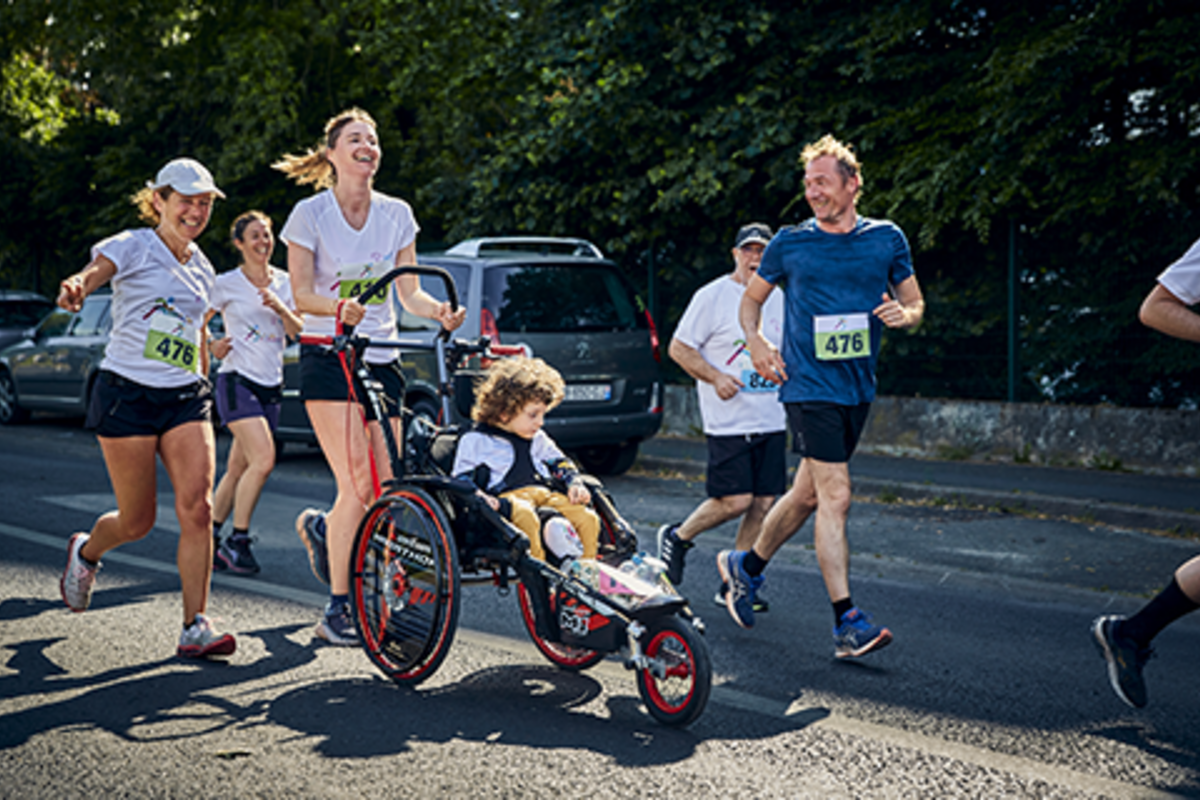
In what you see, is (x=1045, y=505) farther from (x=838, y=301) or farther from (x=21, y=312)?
(x=21, y=312)

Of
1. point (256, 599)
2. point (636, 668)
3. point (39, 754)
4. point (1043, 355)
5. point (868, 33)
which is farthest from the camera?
point (868, 33)

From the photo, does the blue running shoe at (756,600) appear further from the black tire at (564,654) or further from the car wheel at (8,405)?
the car wheel at (8,405)

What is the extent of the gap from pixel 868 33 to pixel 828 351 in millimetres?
8436

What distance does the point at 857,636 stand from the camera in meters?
5.07

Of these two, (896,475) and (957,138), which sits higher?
(957,138)

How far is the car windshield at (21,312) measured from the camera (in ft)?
64.2

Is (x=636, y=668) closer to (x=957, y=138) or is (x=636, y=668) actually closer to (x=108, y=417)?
(x=108, y=417)

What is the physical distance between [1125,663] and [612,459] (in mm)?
7236

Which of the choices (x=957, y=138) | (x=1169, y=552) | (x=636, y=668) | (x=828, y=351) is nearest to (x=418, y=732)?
(x=636, y=668)

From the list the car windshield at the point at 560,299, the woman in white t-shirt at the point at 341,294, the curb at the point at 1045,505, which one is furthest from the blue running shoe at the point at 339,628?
the curb at the point at 1045,505

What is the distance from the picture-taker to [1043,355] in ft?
38.1

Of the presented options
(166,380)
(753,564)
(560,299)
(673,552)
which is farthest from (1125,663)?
(560,299)

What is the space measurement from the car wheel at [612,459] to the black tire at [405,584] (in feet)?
21.6

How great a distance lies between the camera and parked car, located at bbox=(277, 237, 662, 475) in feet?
33.7
